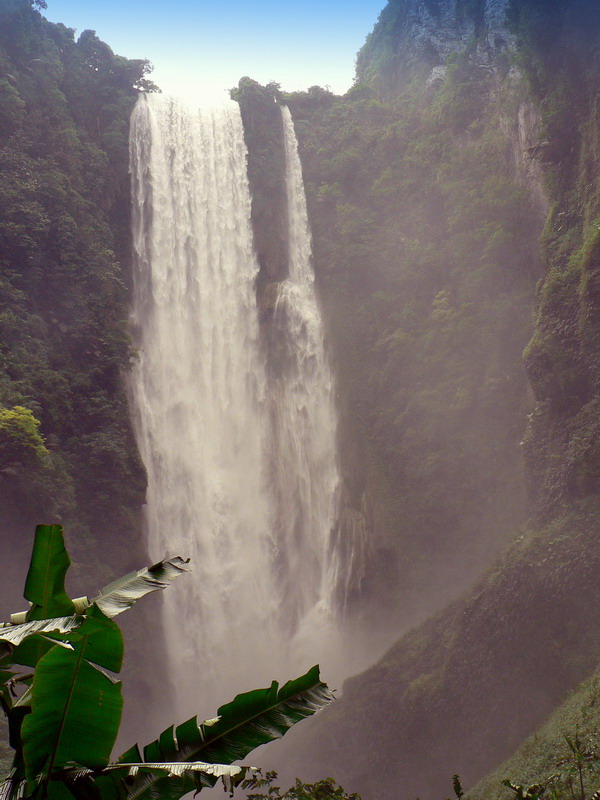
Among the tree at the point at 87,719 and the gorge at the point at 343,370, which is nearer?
the tree at the point at 87,719

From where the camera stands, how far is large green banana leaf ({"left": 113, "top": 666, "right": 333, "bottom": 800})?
10.7 ft

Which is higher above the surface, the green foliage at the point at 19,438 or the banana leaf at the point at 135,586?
the green foliage at the point at 19,438

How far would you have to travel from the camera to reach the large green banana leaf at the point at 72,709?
9.14 feet

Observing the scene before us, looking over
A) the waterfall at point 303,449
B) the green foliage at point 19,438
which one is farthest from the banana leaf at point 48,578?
the waterfall at point 303,449

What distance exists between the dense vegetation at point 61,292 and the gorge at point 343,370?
91 mm

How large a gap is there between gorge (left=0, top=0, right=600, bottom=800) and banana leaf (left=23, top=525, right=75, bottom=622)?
11.2 m

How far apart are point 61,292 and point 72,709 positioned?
19.1 m

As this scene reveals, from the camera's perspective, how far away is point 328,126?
93.9 feet

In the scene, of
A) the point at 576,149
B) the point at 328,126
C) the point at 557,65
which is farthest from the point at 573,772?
the point at 328,126

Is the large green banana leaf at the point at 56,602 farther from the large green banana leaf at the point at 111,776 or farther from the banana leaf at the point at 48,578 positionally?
the large green banana leaf at the point at 111,776

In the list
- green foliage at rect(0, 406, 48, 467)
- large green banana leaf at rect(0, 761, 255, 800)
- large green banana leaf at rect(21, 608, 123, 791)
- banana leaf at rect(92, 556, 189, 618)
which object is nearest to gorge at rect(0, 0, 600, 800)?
green foliage at rect(0, 406, 48, 467)

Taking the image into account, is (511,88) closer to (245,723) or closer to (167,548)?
(167,548)

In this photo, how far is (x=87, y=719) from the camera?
9.45 feet

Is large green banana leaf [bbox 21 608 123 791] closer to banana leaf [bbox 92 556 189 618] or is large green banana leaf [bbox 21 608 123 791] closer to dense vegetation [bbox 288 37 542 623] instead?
banana leaf [bbox 92 556 189 618]
